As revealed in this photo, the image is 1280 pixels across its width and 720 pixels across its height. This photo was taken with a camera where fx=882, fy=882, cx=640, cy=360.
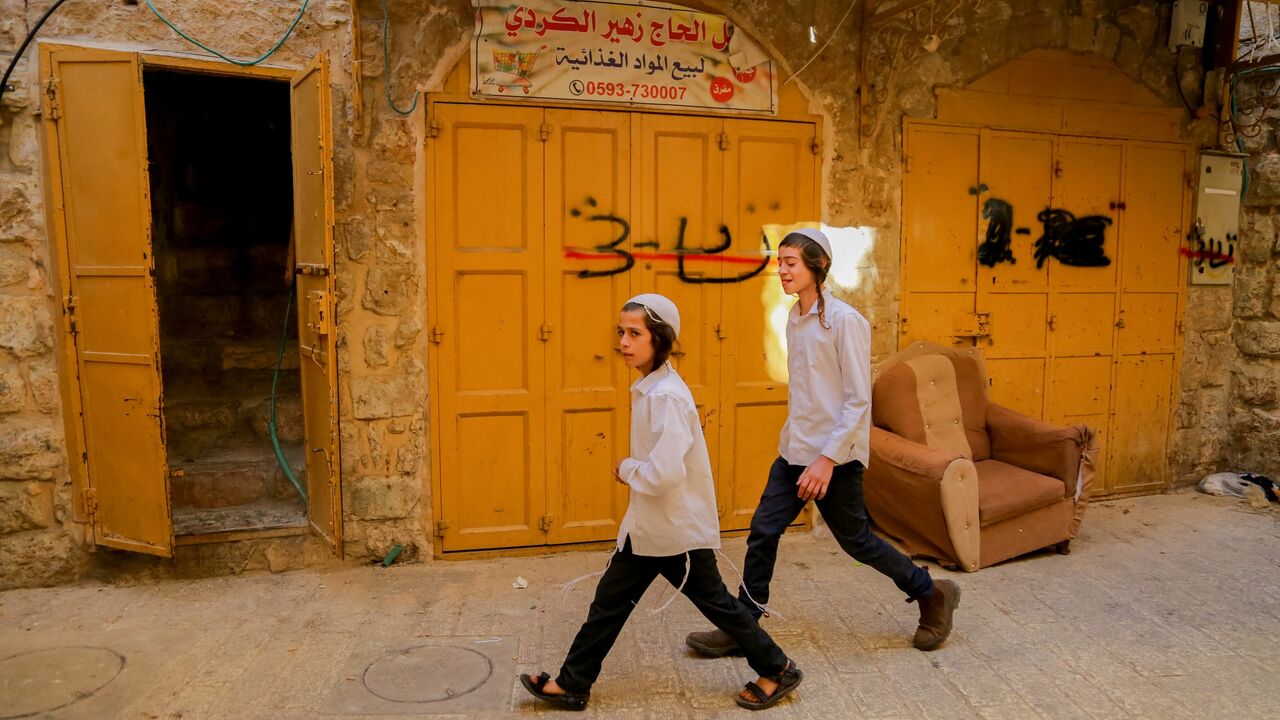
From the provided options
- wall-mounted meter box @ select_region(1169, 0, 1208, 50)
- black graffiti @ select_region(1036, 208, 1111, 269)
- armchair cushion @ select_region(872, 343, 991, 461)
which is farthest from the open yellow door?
wall-mounted meter box @ select_region(1169, 0, 1208, 50)

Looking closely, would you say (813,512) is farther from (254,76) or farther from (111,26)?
(111,26)

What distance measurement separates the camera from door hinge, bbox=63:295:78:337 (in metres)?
4.53

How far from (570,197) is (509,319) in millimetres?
792

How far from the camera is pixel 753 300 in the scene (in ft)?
17.9

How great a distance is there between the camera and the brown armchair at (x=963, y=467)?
488 centimetres

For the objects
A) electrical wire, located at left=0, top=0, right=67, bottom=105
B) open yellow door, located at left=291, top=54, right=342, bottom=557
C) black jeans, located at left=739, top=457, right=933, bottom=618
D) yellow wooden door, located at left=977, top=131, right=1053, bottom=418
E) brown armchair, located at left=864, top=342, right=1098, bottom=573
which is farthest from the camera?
yellow wooden door, located at left=977, top=131, right=1053, bottom=418

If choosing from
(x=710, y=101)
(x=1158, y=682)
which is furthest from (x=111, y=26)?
(x=1158, y=682)

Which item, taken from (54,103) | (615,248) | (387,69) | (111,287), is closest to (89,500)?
(111,287)

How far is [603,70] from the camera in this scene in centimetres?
510

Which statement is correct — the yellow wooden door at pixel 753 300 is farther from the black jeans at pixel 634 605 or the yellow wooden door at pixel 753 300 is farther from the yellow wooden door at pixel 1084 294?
the black jeans at pixel 634 605

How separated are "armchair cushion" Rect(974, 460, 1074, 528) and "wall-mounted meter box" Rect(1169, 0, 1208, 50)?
3348 mm

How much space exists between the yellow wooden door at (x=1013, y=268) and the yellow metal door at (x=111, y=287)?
199 inches

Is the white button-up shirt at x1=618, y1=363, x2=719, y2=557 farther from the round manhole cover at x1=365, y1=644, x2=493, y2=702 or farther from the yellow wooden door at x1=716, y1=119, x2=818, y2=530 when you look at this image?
the yellow wooden door at x1=716, y1=119, x2=818, y2=530

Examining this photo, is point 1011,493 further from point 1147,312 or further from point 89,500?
point 89,500
